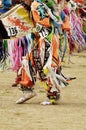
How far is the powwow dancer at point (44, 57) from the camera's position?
859 centimetres

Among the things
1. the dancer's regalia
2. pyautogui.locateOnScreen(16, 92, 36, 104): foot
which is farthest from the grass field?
the dancer's regalia

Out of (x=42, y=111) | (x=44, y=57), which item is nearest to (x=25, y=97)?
(x=44, y=57)

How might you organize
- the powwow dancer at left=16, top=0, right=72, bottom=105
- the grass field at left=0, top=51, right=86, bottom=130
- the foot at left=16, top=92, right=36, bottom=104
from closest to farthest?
the grass field at left=0, top=51, right=86, bottom=130, the powwow dancer at left=16, top=0, right=72, bottom=105, the foot at left=16, top=92, right=36, bottom=104

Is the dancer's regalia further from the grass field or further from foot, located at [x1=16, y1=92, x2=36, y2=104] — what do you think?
the grass field

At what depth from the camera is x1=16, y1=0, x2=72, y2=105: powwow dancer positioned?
8.59m

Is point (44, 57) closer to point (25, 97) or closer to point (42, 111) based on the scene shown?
point (25, 97)

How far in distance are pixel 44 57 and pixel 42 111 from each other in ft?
2.91

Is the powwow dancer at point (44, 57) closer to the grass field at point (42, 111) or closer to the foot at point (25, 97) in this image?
the foot at point (25, 97)

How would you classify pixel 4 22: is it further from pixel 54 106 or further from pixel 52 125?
pixel 52 125

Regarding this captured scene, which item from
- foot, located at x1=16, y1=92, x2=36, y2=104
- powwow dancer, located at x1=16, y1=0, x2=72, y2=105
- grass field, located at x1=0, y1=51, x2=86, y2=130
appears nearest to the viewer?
grass field, located at x1=0, y1=51, x2=86, y2=130

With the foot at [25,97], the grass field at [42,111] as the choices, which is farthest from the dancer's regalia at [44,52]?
the grass field at [42,111]

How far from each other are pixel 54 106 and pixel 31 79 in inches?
19.4

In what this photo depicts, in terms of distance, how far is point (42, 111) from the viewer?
811cm

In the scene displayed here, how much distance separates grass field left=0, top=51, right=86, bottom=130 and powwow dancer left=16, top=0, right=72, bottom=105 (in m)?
0.24
